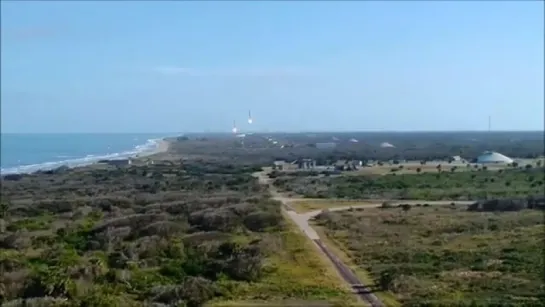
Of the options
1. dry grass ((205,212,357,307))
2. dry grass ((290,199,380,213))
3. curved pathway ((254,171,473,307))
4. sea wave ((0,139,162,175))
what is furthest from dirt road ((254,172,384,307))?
sea wave ((0,139,162,175))

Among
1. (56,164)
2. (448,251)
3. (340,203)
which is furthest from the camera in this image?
(56,164)

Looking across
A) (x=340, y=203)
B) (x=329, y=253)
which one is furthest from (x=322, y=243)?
(x=340, y=203)

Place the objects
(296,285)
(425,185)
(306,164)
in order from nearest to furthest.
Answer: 1. (296,285)
2. (425,185)
3. (306,164)

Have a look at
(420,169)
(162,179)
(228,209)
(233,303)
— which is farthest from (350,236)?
(420,169)

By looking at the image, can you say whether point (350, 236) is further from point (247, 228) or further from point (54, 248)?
point (54, 248)

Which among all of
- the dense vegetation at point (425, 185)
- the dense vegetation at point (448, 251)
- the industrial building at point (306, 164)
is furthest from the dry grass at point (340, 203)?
the industrial building at point (306, 164)

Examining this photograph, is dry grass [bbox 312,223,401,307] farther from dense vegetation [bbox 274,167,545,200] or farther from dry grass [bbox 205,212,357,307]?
dense vegetation [bbox 274,167,545,200]

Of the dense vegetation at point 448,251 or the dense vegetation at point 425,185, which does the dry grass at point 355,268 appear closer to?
the dense vegetation at point 448,251

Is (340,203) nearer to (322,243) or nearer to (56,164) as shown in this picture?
(322,243)
